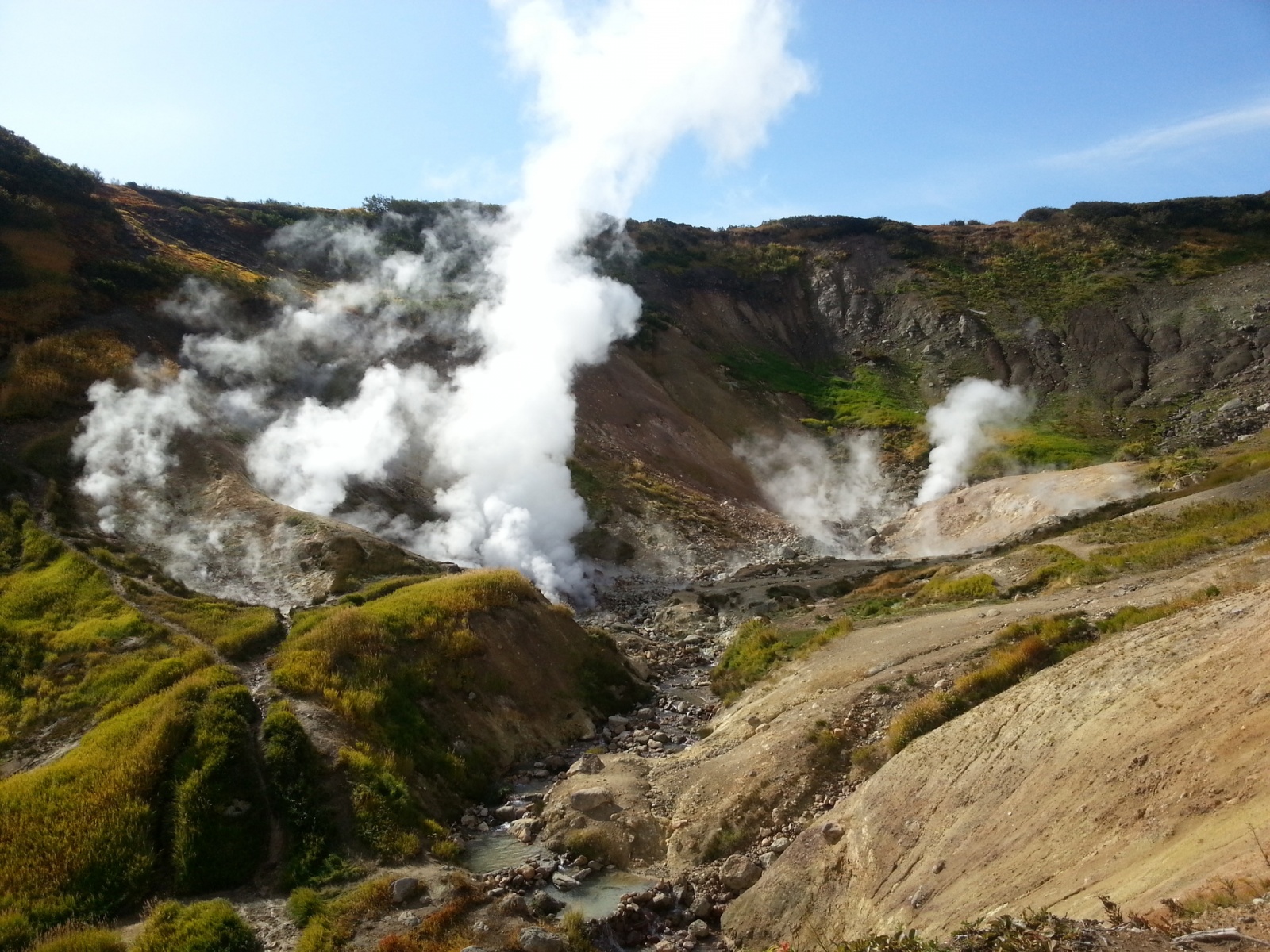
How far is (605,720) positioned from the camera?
24.2 metres

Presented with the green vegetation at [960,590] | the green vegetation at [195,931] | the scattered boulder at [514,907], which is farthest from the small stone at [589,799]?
the green vegetation at [960,590]

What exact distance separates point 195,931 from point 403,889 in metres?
3.17

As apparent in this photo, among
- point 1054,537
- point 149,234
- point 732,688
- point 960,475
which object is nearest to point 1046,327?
point 960,475

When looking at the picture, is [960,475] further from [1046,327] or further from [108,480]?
[108,480]

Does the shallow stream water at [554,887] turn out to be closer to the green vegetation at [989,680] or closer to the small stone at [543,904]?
the small stone at [543,904]

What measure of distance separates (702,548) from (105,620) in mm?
27335

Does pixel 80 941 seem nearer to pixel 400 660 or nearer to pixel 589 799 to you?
pixel 589 799

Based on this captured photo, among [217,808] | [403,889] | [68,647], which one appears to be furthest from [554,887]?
[68,647]

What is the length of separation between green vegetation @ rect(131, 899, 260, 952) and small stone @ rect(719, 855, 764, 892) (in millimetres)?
7693

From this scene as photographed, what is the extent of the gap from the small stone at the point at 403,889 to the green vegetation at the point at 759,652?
11.6 m

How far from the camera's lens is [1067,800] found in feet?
35.8

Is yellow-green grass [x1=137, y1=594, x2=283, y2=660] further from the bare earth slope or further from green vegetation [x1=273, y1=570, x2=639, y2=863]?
the bare earth slope

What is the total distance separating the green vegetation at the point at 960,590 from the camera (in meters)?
27.2

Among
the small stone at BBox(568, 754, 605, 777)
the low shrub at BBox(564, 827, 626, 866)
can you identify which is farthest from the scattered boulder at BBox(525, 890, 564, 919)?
the small stone at BBox(568, 754, 605, 777)
